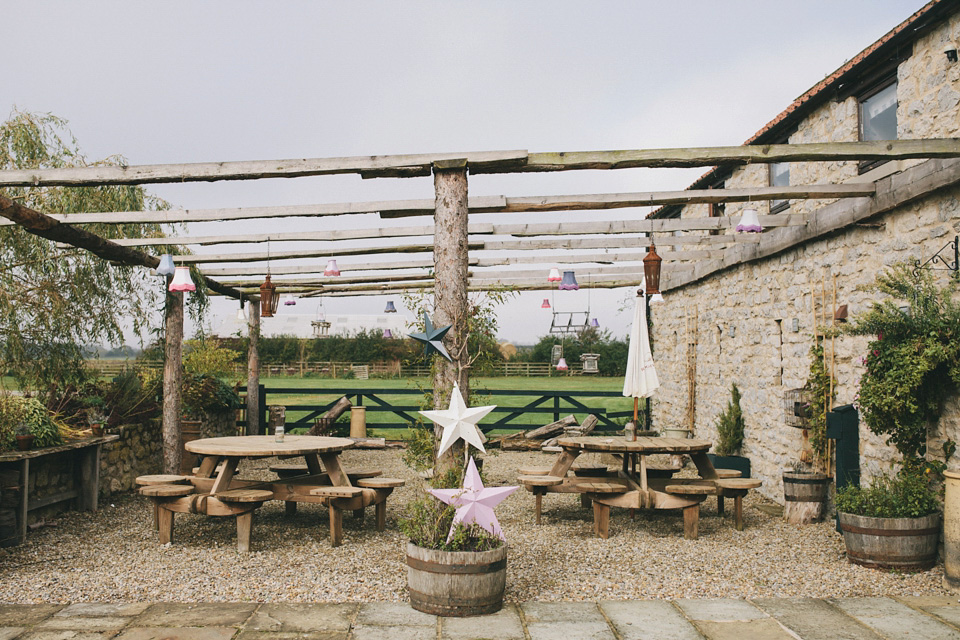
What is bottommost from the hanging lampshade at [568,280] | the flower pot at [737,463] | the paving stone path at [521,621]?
the paving stone path at [521,621]

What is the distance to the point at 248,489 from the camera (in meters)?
5.48

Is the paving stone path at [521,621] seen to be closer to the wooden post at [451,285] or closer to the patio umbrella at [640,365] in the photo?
the wooden post at [451,285]

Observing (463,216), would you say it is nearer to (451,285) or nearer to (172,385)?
(451,285)

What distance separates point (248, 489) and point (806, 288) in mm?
5454

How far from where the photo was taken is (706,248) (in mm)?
9828

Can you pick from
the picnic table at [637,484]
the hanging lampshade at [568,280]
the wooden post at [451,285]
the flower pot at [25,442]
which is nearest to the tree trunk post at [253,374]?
the hanging lampshade at [568,280]

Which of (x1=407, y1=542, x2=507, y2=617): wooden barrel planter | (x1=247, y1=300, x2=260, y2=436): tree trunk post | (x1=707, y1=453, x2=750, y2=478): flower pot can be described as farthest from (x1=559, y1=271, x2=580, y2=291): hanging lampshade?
(x1=247, y1=300, x2=260, y2=436): tree trunk post

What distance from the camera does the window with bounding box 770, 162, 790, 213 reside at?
24.7ft

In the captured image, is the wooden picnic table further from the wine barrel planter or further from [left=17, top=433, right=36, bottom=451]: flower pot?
[left=17, top=433, right=36, bottom=451]: flower pot

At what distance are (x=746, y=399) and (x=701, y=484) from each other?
2.67 meters

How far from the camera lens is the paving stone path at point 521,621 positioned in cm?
340

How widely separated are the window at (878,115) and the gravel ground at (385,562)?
3277mm

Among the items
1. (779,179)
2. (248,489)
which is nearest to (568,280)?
(779,179)

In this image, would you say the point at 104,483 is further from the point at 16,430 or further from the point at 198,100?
the point at 198,100
